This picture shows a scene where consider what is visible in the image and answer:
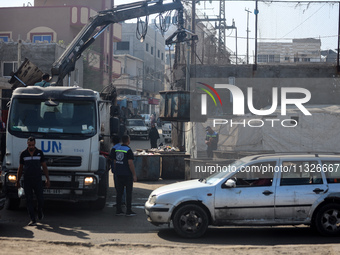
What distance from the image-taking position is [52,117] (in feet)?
37.2

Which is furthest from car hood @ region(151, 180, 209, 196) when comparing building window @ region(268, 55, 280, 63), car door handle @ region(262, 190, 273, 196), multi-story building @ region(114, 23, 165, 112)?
multi-story building @ region(114, 23, 165, 112)

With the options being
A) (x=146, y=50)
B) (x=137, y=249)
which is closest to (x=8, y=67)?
(x=137, y=249)

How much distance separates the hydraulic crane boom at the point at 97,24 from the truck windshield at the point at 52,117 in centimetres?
336

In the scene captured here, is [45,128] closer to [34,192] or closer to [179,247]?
[34,192]

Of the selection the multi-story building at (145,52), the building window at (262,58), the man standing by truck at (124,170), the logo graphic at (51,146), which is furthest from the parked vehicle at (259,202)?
→ the multi-story building at (145,52)

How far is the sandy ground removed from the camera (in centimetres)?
777

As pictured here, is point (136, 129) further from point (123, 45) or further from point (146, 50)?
point (146, 50)

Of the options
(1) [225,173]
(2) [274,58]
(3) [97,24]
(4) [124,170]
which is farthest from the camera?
(2) [274,58]

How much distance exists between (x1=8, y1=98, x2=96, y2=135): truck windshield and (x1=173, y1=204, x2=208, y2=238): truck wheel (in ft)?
10.6

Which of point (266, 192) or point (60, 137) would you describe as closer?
point (266, 192)

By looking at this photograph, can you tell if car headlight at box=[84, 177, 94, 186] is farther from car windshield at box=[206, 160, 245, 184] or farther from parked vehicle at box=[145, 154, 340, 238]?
car windshield at box=[206, 160, 245, 184]

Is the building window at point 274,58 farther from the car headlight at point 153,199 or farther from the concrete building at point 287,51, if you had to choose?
the car headlight at point 153,199

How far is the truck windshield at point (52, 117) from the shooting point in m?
11.2

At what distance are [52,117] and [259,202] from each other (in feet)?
16.4
